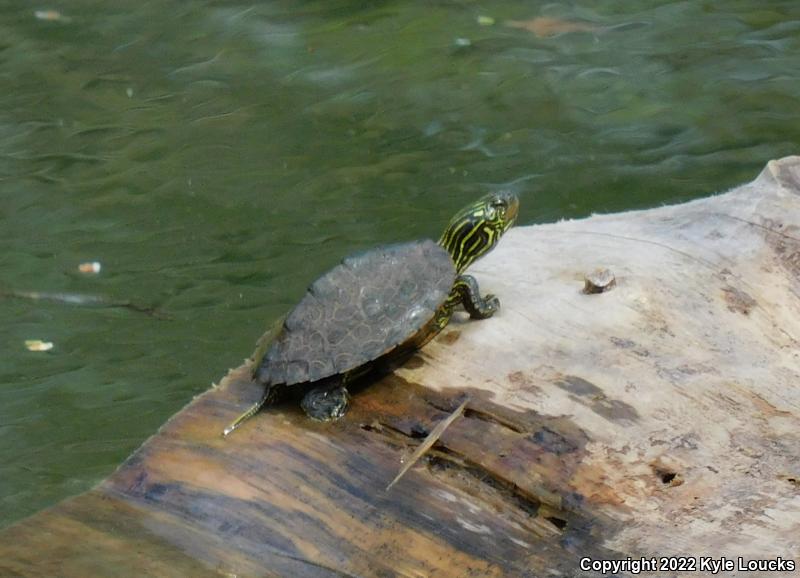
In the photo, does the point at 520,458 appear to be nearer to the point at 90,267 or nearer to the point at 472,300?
the point at 472,300

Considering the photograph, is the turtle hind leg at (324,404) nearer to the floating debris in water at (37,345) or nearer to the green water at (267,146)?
the green water at (267,146)

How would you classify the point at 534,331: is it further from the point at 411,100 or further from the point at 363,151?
the point at 411,100

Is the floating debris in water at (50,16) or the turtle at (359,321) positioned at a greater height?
the turtle at (359,321)

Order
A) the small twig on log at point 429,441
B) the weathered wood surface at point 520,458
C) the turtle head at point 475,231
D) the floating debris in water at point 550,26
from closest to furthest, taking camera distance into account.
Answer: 1. the weathered wood surface at point 520,458
2. the small twig on log at point 429,441
3. the turtle head at point 475,231
4. the floating debris in water at point 550,26

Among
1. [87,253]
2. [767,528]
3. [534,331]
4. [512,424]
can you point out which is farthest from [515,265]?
[87,253]

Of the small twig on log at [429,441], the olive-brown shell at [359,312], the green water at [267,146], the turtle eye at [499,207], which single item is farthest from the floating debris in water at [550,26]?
the small twig on log at [429,441]
